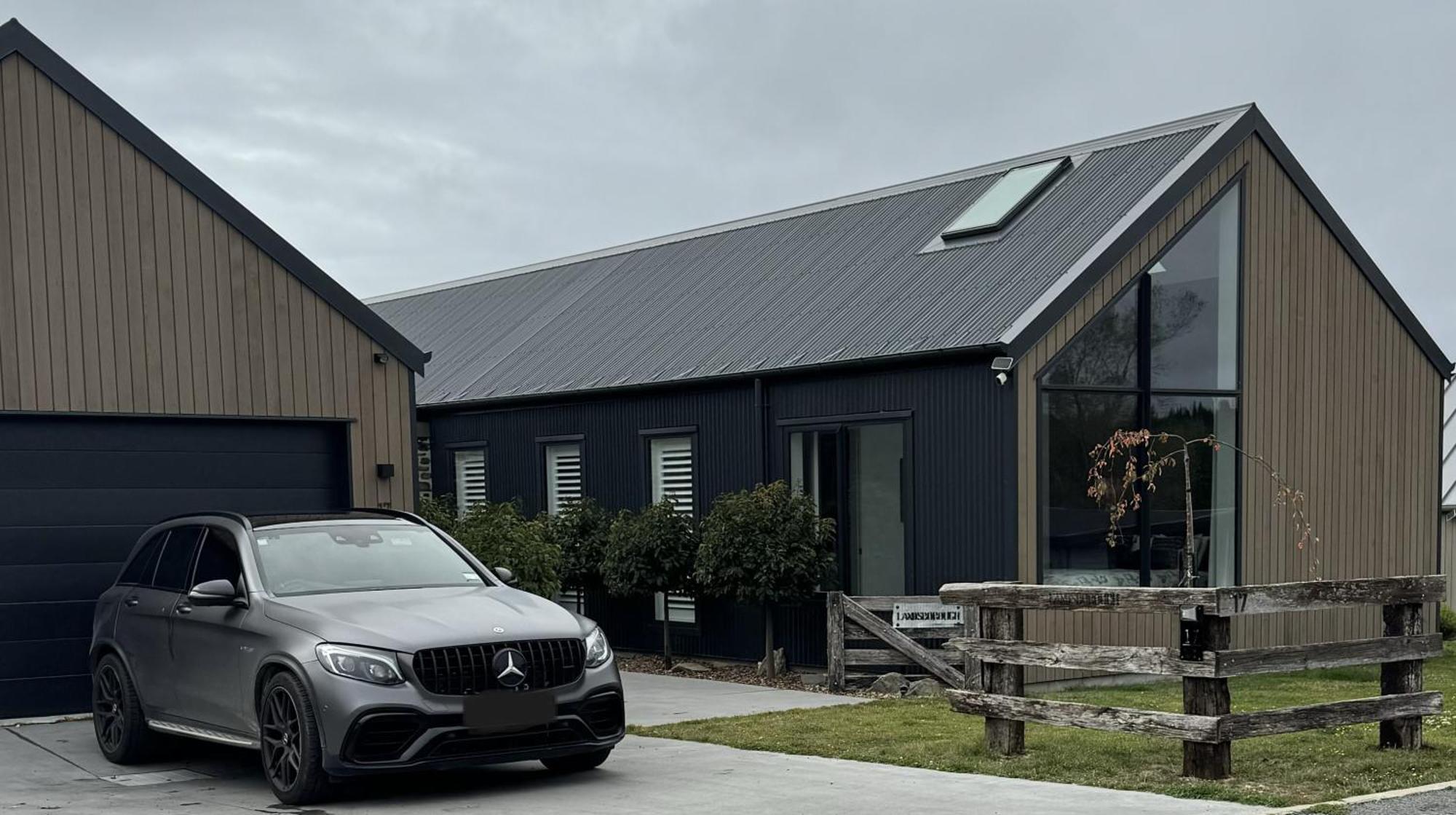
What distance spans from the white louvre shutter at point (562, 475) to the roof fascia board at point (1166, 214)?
25.0ft

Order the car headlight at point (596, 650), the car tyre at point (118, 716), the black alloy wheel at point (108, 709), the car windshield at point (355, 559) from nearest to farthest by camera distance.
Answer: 1. the car headlight at point (596, 650)
2. the car windshield at point (355, 559)
3. the car tyre at point (118, 716)
4. the black alloy wheel at point (108, 709)

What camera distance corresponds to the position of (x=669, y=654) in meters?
18.9

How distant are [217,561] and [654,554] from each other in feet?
26.4

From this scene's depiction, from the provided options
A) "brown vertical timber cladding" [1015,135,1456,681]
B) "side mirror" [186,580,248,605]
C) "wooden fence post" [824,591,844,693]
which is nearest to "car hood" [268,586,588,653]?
"side mirror" [186,580,248,605]

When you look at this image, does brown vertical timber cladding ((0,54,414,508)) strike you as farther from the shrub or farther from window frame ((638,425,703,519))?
window frame ((638,425,703,519))

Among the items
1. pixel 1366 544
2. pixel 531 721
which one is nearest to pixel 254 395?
pixel 531 721

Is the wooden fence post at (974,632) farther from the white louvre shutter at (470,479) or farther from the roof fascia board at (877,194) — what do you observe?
the white louvre shutter at (470,479)

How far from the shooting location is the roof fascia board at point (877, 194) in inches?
719

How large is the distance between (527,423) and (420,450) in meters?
2.50

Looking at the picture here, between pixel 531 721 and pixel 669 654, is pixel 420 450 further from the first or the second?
pixel 531 721

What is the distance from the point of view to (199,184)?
14.3 metres

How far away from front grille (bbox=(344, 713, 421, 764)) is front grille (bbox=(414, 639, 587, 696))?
231mm

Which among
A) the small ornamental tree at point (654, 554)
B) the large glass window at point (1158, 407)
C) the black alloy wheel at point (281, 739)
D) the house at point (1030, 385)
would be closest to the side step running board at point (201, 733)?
the black alloy wheel at point (281, 739)

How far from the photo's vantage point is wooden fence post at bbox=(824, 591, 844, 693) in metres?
15.8
